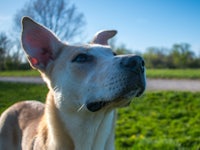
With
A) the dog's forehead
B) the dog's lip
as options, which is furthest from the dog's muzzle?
the dog's forehead

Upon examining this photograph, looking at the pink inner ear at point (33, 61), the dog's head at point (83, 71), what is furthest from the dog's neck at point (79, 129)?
the pink inner ear at point (33, 61)

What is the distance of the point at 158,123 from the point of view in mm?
9477

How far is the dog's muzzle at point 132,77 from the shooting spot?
3643mm

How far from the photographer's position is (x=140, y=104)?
40.8ft

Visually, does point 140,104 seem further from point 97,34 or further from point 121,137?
point 97,34

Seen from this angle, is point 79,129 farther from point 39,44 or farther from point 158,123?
point 158,123

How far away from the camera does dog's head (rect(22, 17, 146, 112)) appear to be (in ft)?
12.1

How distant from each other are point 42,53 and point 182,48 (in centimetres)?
4797

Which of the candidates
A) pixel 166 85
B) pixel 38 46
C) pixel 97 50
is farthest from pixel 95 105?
pixel 166 85

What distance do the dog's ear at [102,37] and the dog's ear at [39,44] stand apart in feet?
2.09

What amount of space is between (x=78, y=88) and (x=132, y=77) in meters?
0.69

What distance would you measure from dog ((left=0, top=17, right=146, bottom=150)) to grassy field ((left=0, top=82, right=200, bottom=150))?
9.75 ft

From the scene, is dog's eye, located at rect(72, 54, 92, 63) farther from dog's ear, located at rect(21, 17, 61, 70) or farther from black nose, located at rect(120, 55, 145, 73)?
black nose, located at rect(120, 55, 145, 73)

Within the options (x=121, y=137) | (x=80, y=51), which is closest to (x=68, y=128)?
(x=80, y=51)
